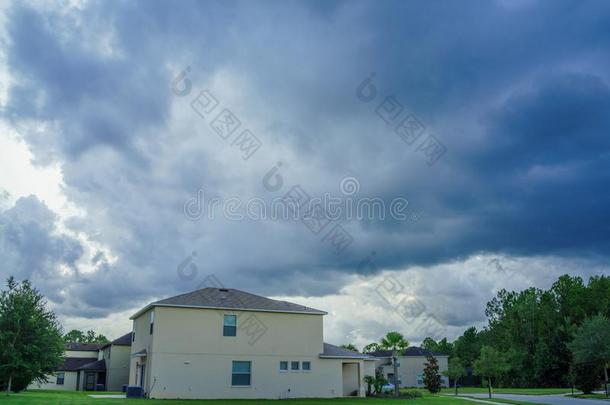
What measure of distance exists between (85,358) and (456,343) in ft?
223

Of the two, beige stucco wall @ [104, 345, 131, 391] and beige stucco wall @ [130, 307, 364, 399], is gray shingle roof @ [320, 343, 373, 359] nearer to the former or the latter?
beige stucco wall @ [130, 307, 364, 399]

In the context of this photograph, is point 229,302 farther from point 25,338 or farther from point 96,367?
point 96,367

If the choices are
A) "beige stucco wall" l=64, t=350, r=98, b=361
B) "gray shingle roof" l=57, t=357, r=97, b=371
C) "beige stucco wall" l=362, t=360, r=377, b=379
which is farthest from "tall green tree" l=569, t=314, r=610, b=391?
"beige stucco wall" l=64, t=350, r=98, b=361

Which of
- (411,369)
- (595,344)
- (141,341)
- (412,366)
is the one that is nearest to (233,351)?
(141,341)

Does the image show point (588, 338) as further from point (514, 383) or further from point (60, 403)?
point (60, 403)

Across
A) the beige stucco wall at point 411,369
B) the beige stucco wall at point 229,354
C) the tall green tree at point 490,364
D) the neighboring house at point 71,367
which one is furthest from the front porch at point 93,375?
the tall green tree at point 490,364

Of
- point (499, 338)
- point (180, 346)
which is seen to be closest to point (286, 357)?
point (180, 346)

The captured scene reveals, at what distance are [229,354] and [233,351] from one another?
1.09 ft

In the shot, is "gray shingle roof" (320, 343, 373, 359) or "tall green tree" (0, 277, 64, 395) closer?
"tall green tree" (0, 277, 64, 395)

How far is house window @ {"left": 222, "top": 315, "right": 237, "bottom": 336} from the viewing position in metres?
37.0

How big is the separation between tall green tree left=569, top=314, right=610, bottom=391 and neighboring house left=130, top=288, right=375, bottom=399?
62.0 ft

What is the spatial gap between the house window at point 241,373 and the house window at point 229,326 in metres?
1.99

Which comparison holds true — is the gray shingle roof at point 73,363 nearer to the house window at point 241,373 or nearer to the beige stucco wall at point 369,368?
the house window at point 241,373

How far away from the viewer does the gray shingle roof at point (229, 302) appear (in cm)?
3650
